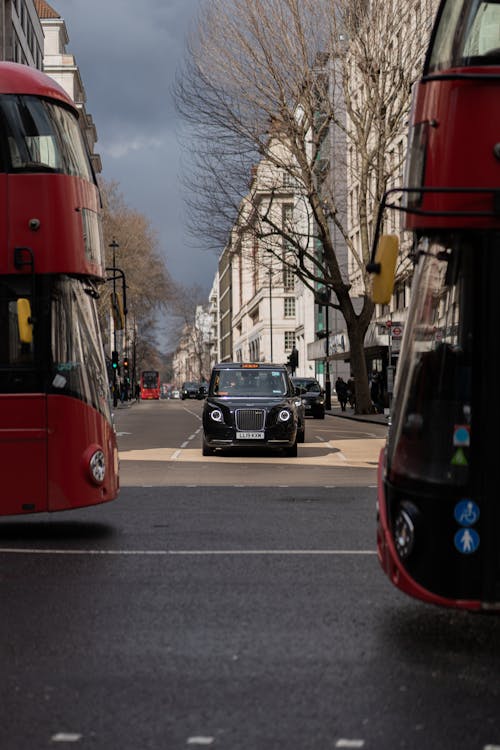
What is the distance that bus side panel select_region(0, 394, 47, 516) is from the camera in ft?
32.4

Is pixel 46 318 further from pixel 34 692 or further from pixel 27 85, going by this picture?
pixel 34 692

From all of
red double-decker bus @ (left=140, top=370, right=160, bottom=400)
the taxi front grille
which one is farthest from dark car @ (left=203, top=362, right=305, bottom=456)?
red double-decker bus @ (left=140, top=370, right=160, bottom=400)

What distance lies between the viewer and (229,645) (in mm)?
6168

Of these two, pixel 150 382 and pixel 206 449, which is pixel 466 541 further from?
pixel 150 382

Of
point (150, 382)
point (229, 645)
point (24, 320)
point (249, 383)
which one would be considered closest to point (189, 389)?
point (150, 382)

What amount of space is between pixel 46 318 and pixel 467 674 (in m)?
5.64

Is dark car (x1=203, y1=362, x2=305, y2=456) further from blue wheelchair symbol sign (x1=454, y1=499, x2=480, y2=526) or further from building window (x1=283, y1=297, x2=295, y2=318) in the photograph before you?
building window (x1=283, y1=297, x2=295, y2=318)

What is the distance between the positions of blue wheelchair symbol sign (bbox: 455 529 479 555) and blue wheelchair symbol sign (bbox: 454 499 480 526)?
5 centimetres

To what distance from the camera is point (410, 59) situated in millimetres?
41062

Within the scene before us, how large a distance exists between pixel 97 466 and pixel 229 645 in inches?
168

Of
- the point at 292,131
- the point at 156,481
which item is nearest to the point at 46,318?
the point at 156,481

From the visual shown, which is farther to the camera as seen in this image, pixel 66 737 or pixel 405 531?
pixel 405 531

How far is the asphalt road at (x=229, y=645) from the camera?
4.67m

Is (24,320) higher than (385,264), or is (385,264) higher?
(385,264)
